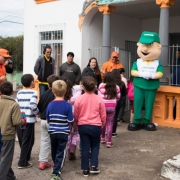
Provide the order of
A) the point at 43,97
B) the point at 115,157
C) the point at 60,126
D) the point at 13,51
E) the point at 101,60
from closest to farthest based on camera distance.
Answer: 1. the point at 60,126
2. the point at 43,97
3. the point at 115,157
4. the point at 101,60
5. the point at 13,51

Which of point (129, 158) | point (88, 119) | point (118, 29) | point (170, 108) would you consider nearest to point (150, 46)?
point (170, 108)

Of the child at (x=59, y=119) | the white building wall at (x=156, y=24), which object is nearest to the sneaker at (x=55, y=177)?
the child at (x=59, y=119)

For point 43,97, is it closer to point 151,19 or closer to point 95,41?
point 95,41

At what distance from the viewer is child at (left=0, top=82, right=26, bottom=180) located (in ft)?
13.3

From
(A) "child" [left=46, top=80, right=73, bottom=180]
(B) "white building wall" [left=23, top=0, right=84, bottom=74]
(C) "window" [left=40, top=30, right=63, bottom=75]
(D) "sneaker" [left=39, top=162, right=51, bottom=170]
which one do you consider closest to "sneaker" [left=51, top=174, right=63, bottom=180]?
(A) "child" [left=46, top=80, right=73, bottom=180]

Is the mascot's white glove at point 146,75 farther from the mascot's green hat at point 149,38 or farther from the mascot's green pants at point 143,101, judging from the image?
the mascot's green hat at point 149,38

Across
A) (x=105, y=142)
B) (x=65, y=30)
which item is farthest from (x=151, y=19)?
A: (x=105, y=142)

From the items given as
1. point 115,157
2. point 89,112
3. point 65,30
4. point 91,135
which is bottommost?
point 115,157

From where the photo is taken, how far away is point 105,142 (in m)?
6.33

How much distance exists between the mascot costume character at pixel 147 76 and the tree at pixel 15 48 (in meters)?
24.1

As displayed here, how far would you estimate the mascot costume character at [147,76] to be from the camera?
24.1ft

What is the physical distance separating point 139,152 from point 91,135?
1.59m

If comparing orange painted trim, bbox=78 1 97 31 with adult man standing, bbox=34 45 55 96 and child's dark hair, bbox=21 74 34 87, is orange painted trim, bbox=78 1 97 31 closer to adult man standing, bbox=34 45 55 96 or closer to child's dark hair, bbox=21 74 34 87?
adult man standing, bbox=34 45 55 96

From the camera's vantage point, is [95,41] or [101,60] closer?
[101,60]
